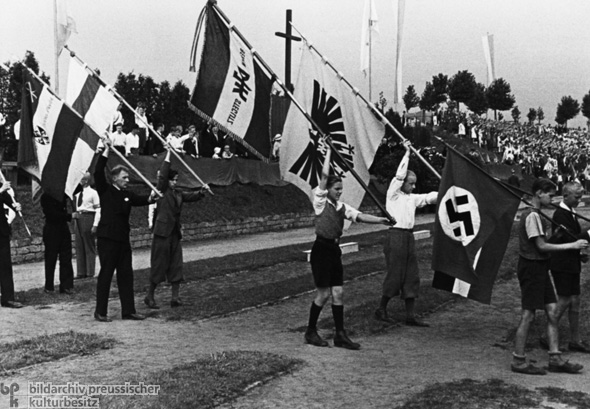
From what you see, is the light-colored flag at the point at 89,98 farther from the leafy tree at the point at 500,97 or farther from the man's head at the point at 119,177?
the leafy tree at the point at 500,97

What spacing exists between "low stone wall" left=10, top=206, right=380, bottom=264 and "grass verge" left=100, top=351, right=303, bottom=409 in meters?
10.3

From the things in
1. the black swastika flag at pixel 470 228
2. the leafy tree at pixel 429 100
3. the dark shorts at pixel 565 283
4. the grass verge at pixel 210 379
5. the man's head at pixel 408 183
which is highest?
the leafy tree at pixel 429 100

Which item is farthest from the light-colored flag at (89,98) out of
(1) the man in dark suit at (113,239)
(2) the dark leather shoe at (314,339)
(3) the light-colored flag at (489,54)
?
(3) the light-colored flag at (489,54)

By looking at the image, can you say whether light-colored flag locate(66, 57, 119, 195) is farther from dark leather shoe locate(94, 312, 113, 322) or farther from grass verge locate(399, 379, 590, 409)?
grass verge locate(399, 379, 590, 409)

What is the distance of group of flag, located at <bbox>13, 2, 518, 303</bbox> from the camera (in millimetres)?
8406

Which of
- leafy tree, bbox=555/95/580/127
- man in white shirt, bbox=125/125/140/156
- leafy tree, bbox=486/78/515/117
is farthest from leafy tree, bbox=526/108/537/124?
man in white shirt, bbox=125/125/140/156

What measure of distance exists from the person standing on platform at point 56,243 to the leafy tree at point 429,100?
5551 centimetres

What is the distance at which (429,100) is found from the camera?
216 feet

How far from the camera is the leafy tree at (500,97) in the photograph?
69.4m

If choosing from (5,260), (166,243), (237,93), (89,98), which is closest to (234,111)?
(237,93)

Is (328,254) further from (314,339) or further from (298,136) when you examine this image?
(298,136)

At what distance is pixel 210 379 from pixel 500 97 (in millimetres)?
67252

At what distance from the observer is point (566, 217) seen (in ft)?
26.7

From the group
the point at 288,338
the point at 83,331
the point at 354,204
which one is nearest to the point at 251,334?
the point at 288,338
